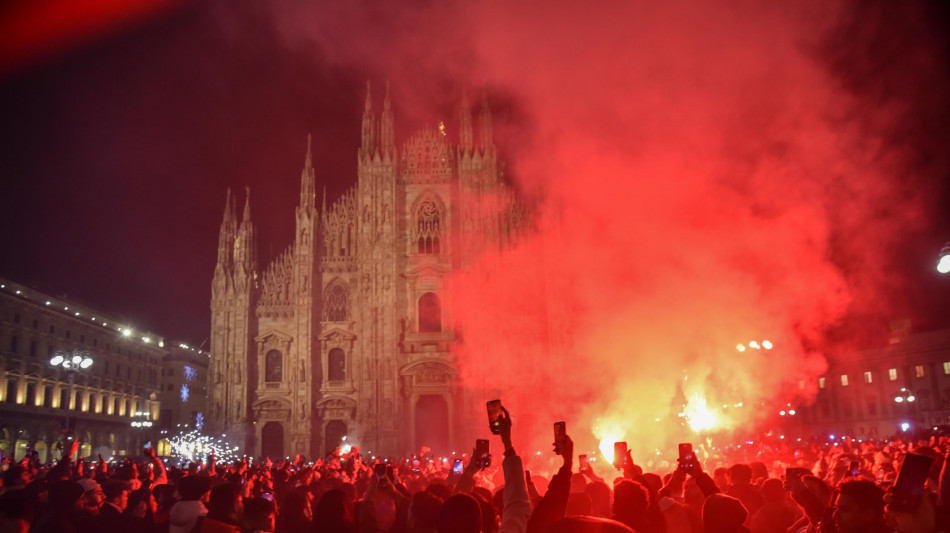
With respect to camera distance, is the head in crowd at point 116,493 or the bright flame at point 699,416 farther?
the bright flame at point 699,416

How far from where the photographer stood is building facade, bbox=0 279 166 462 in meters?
42.5

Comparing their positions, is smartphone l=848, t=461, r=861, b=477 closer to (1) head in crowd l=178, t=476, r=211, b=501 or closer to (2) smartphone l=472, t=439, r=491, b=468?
(2) smartphone l=472, t=439, r=491, b=468

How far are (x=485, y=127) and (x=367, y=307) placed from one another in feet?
41.0

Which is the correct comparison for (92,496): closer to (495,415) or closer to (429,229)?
(495,415)

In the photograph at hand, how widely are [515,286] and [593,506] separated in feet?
115

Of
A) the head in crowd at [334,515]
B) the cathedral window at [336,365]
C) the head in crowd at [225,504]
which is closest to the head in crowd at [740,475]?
the head in crowd at [334,515]

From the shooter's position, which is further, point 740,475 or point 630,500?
point 740,475

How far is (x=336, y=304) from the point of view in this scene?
43250mm

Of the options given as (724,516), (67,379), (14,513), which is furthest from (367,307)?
(724,516)

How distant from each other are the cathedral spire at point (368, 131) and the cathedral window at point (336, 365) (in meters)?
11.3

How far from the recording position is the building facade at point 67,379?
42500mm

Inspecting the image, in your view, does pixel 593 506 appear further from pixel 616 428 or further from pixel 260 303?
pixel 260 303

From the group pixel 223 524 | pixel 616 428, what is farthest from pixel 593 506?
pixel 616 428

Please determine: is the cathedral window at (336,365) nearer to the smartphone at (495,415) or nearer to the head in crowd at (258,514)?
the head in crowd at (258,514)
